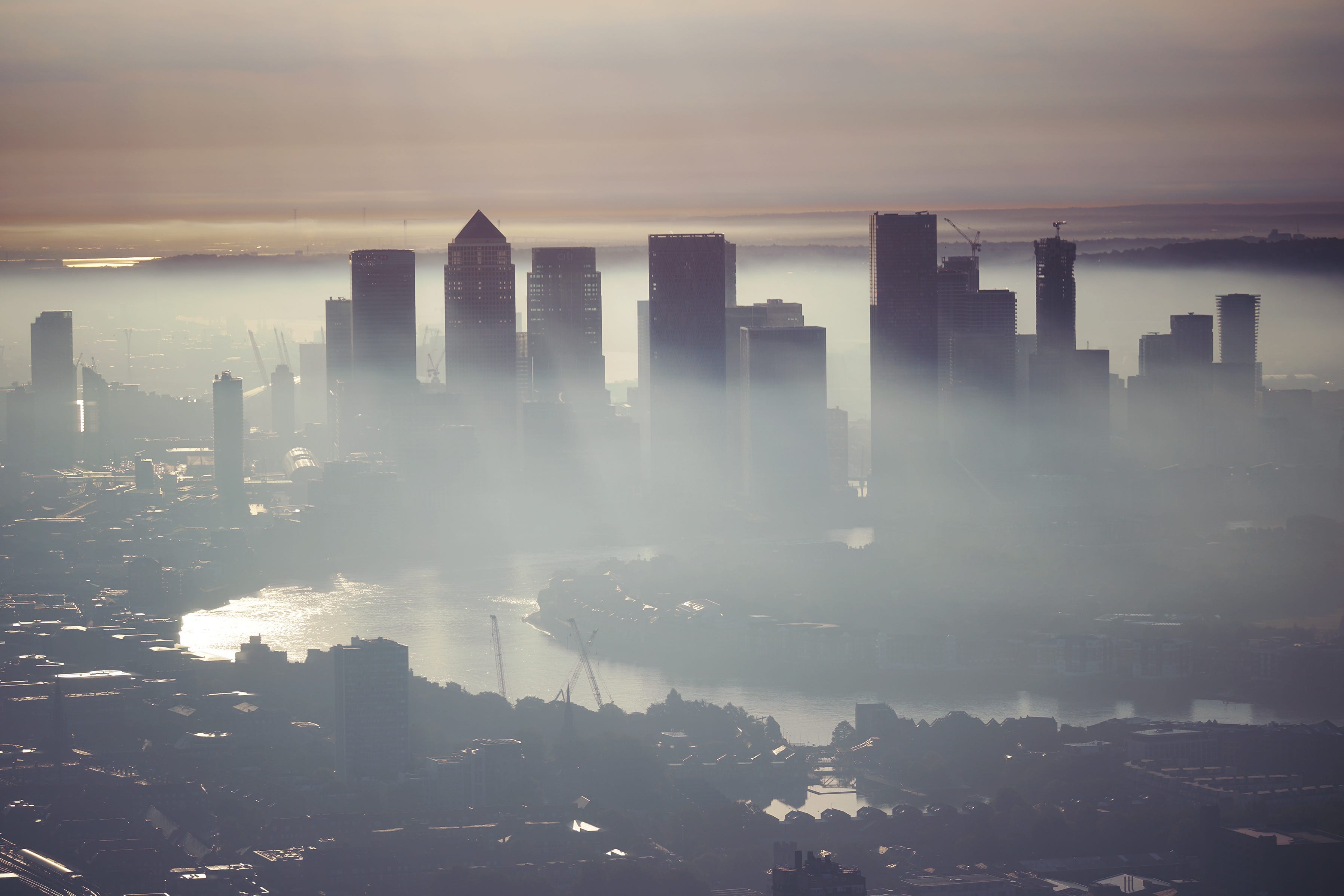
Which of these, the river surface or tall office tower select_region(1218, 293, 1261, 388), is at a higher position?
tall office tower select_region(1218, 293, 1261, 388)

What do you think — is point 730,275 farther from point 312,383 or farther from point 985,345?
point 312,383

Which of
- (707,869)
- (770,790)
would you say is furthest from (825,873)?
(770,790)

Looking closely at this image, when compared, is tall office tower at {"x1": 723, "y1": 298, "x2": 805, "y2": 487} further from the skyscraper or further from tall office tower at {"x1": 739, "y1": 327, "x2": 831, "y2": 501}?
the skyscraper

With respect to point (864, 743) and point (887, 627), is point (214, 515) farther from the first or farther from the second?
point (864, 743)

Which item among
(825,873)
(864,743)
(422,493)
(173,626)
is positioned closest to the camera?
(825,873)

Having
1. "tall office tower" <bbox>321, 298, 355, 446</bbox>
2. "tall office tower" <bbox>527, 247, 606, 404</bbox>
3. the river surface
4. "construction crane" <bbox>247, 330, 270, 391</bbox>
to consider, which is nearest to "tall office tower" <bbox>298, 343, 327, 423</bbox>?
"construction crane" <bbox>247, 330, 270, 391</bbox>

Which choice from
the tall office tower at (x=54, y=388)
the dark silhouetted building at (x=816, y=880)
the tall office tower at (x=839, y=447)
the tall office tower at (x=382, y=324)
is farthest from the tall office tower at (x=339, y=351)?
the dark silhouetted building at (x=816, y=880)

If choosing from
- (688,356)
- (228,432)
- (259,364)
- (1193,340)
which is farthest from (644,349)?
(1193,340)
